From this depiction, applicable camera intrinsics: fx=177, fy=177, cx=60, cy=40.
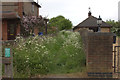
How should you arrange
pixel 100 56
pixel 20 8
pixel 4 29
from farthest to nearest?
pixel 20 8
pixel 4 29
pixel 100 56

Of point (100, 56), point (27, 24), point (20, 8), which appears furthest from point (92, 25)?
point (100, 56)

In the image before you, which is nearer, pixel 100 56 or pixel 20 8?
pixel 100 56

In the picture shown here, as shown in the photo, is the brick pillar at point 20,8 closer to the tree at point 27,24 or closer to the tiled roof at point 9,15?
the tree at point 27,24

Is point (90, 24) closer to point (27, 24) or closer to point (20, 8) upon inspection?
point (27, 24)

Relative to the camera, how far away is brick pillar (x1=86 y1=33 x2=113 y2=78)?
5.57 meters

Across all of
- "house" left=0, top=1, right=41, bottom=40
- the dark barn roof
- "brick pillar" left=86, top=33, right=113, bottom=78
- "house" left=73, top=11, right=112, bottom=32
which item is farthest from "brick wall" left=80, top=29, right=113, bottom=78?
the dark barn roof

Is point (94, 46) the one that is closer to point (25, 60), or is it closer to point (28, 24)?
point (25, 60)

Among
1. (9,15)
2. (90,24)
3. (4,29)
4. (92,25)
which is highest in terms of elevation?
(90,24)

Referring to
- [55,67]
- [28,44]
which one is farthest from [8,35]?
[55,67]

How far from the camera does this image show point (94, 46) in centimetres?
567

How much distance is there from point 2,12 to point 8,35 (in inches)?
98.4

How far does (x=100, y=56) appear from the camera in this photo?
5.60 meters

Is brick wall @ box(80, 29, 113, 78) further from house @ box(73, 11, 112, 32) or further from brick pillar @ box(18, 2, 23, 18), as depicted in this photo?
house @ box(73, 11, 112, 32)

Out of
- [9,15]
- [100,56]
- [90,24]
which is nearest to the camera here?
[100,56]
